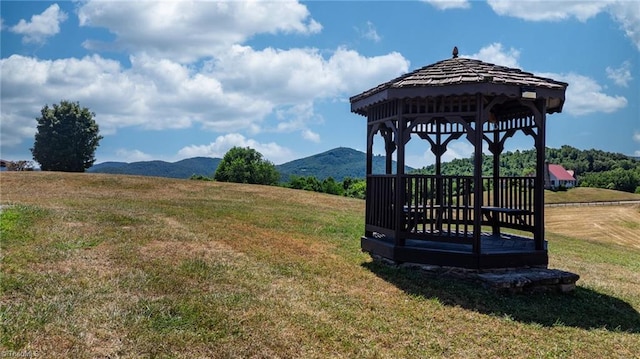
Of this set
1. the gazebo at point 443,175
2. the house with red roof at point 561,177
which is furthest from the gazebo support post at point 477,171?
the house with red roof at point 561,177

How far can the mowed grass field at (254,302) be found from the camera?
16.2ft

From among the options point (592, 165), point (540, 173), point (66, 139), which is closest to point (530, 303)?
point (540, 173)

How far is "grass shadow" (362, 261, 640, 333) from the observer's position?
262 inches

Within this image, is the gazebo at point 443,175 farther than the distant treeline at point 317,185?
No

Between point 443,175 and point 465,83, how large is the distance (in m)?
1.75

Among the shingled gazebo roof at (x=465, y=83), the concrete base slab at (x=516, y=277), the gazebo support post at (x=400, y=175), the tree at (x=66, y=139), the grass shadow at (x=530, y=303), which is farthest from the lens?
the tree at (x=66, y=139)

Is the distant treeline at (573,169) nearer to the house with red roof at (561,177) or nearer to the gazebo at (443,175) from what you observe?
the house with red roof at (561,177)

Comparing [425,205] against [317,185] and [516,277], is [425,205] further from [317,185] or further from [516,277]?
[317,185]

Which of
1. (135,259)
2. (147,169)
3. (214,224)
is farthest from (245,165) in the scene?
(147,169)

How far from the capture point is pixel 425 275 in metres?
8.38

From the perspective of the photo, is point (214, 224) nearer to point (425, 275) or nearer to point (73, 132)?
point (425, 275)

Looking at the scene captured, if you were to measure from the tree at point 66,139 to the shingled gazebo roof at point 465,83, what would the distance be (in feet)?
156

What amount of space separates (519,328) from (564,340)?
54 centimetres

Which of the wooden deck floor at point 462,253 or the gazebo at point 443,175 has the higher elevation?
the gazebo at point 443,175
